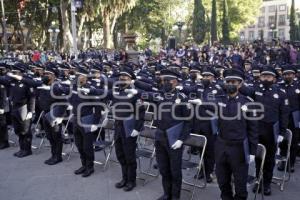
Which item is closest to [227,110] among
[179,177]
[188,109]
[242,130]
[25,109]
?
[242,130]

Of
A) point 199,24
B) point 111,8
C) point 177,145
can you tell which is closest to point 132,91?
point 177,145

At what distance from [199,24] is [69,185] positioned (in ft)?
112

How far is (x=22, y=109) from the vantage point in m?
9.09

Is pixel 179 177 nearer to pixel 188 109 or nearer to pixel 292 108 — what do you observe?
pixel 188 109

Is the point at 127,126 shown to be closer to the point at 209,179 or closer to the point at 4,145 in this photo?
the point at 209,179

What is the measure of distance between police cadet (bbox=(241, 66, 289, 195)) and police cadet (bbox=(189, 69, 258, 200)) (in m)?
1.03

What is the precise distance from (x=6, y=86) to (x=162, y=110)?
16.6 feet

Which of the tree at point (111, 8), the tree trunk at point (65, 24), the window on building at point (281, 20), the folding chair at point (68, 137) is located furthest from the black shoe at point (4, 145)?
the window on building at point (281, 20)

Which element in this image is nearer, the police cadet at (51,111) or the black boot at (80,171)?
the black boot at (80,171)

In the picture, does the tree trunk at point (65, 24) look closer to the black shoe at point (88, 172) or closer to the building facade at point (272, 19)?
the black shoe at point (88, 172)

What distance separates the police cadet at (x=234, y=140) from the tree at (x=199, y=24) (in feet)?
114

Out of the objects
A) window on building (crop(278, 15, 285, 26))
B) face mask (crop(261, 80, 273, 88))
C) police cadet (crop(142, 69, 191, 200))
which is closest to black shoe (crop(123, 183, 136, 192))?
police cadet (crop(142, 69, 191, 200))

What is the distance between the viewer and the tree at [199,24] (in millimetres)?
39531

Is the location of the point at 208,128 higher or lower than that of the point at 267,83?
lower
